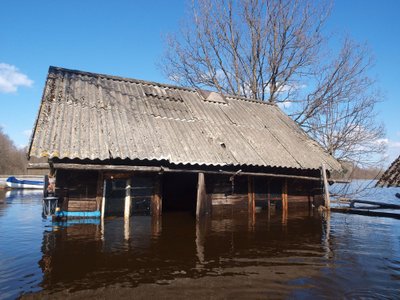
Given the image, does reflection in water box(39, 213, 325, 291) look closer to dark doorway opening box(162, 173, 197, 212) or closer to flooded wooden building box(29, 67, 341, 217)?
flooded wooden building box(29, 67, 341, 217)

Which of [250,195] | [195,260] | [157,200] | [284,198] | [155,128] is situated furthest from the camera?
[284,198]

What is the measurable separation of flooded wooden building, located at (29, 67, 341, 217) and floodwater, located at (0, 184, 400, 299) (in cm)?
108

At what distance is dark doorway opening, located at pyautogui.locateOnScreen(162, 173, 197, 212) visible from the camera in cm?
1281

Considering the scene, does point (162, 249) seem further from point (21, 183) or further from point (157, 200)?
point (21, 183)

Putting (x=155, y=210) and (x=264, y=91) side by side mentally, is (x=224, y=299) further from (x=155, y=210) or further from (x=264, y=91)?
(x=264, y=91)

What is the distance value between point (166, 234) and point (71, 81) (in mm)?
7675

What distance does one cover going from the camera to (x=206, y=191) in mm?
10797

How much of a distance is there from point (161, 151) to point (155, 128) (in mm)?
1523

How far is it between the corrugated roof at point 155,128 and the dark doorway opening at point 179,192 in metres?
2.54

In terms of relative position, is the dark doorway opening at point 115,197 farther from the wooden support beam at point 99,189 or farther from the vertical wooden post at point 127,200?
the wooden support beam at point 99,189

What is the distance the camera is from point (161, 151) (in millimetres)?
9391

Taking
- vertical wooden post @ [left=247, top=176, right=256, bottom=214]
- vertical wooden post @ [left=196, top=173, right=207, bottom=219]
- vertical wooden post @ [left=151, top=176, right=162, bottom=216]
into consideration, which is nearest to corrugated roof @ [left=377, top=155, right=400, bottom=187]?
vertical wooden post @ [left=247, top=176, right=256, bottom=214]

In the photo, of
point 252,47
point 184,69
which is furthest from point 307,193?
point 184,69

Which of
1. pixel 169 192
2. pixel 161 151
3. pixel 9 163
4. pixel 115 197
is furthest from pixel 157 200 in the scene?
pixel 9 163
